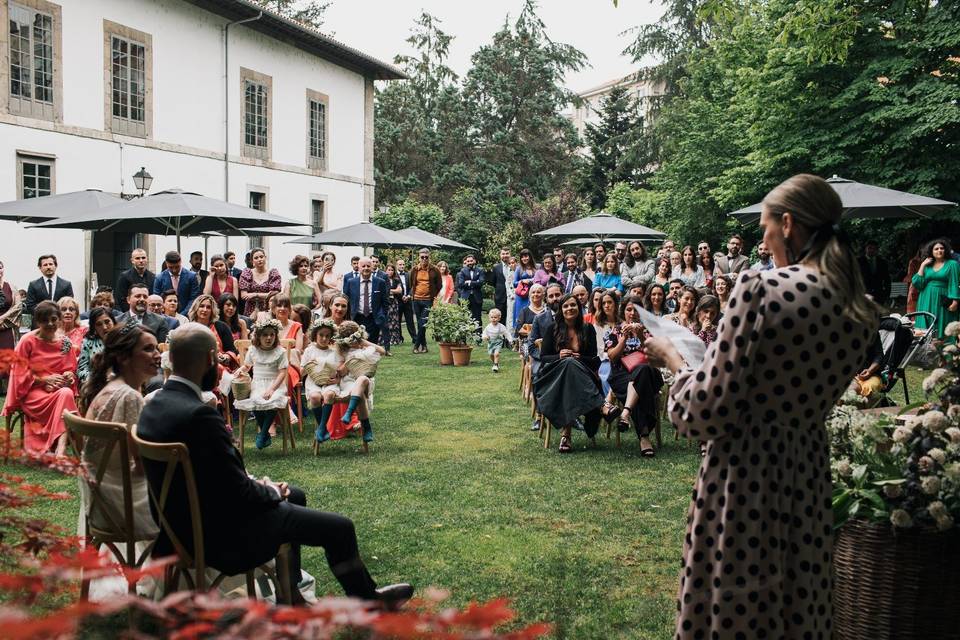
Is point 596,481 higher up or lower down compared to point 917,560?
lower down

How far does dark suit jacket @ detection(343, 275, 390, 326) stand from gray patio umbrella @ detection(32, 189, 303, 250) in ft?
8.32

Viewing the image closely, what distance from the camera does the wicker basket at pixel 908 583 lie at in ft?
11.3

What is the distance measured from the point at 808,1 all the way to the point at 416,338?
1055 cm

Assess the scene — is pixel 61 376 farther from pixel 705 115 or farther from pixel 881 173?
pixel 705 115

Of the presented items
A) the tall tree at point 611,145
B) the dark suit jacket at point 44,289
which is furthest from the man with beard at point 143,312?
the tall tree at point 611,145

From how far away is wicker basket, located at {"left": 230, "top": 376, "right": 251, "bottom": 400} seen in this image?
332 inches

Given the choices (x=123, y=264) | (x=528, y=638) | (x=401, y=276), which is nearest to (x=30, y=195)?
(x=123, y=264)

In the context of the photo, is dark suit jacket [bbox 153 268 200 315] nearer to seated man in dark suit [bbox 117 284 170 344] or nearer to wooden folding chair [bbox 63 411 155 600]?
seated man in dark suit [bbox 117 284 170 344]

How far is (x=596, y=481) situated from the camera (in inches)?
284

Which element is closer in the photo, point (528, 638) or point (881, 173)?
point (528, 638)

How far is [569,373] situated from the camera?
8.46 meters

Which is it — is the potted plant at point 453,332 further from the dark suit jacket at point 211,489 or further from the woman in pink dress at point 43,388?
the dark suit jacket at point 211,489

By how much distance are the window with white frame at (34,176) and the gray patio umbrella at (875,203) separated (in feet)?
47.5

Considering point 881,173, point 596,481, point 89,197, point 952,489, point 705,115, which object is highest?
point 705,115
